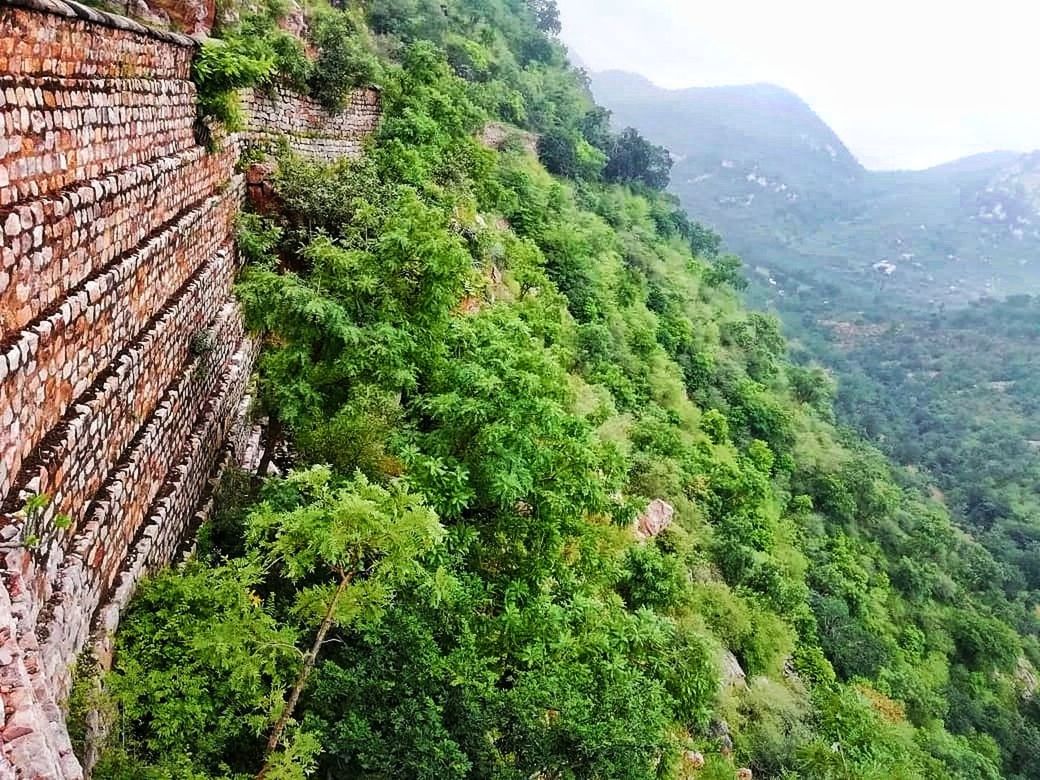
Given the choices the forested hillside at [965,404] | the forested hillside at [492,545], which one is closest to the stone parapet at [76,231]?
the forested hillside at [492,545]

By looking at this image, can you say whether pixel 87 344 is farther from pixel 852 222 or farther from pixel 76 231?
pixel 852 222

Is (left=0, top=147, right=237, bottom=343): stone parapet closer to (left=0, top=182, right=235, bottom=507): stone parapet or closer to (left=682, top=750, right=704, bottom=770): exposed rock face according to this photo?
(left=0, top=182, right=235, bottom=507): stone parapet

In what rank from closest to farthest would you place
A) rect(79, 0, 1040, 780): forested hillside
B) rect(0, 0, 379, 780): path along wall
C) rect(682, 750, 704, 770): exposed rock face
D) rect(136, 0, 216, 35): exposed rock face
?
rect(0, 0, 379, 780): path along wall → rect(79, 0, 1040, 780): forested hillside → rect(136, 0, 216, 35): exposed rock face → rect(682, 750, 704, 770): exposed rock face

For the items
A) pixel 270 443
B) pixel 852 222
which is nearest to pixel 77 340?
pixel 270 443

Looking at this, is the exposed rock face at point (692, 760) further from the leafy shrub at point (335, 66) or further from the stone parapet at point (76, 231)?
the leafy shrub at point (335, 66)

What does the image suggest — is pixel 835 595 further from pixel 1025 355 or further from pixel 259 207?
pixel 1025 355

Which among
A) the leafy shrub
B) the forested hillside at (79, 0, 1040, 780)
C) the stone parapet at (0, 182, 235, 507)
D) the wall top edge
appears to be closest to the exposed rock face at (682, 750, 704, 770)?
the forested hillside at (79, 0, 1040, 780)

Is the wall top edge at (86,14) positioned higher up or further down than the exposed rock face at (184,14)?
further down
